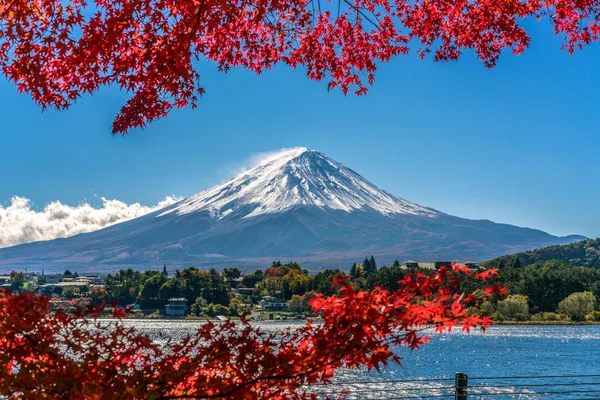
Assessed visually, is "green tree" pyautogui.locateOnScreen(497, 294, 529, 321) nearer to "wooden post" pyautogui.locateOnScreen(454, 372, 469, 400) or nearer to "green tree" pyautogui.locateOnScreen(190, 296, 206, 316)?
"green tree" pyautogui.locateOnScreen(190, 296, 206, 316)

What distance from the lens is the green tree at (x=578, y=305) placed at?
54.3m

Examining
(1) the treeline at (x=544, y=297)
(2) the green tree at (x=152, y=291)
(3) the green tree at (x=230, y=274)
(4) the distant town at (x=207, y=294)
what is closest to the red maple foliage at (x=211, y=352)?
(1) the treeline at (x=544, y=297)

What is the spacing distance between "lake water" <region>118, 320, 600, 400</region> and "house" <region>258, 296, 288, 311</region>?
23.5 meters

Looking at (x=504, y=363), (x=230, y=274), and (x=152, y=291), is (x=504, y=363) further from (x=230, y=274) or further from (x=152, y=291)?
(x=230, y=274)

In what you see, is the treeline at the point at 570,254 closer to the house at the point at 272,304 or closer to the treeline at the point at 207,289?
the treeline at the point at 207,289

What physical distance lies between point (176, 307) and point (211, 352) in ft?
238

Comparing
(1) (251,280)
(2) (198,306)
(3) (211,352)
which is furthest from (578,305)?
(3) (211,352)

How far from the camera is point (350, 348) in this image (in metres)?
2.56

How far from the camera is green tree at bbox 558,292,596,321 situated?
54.3 meters

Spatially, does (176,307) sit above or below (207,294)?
below

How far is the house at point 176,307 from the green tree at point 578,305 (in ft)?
134

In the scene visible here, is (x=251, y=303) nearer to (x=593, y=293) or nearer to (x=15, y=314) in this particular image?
(x=593, y=293)

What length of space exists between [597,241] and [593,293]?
3060 inches

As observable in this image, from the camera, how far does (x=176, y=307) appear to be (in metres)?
72.9
